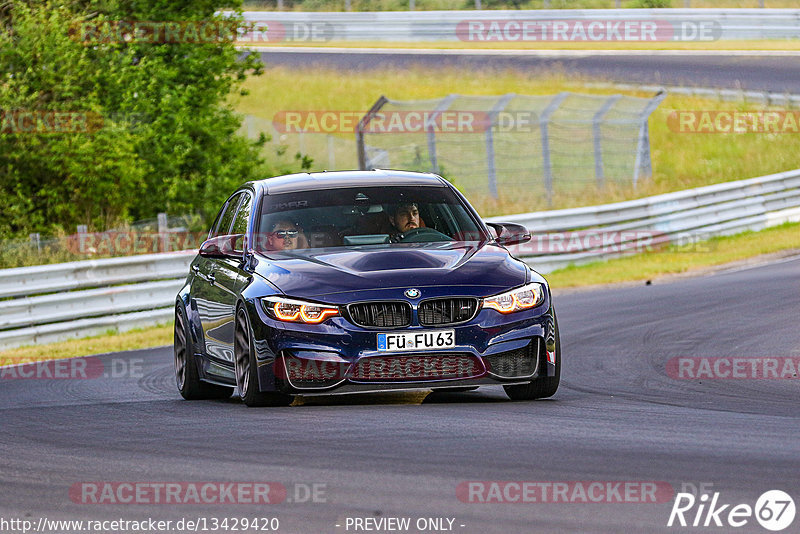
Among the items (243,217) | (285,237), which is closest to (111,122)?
(243,217)

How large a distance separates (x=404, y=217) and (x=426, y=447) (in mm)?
3146

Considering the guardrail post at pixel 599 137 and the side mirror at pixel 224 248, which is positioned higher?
the side mirror at pixel 224 248

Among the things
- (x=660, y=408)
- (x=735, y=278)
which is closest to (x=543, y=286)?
(x=660, y=408)

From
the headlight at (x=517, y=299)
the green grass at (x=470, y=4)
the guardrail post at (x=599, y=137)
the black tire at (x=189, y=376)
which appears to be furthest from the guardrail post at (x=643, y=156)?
the headlight at (x=517, y=299)

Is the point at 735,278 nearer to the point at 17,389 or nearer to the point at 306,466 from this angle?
the point at 17,389

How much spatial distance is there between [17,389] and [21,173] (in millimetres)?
13406

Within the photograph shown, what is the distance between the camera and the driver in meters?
9.72

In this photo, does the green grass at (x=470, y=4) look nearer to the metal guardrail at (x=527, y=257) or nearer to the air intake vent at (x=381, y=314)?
the metal guardrail at (x=527, y=257)

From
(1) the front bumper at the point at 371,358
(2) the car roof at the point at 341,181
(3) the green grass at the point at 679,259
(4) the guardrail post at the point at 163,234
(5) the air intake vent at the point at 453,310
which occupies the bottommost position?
(3) the green grass at the point at 679,259

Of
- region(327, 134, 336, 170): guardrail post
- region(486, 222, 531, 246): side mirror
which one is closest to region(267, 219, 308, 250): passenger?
region(486, 222, 531, 246): side mirror

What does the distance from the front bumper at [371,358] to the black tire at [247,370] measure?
9cm

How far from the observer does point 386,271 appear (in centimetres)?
860

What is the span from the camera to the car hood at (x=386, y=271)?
8.46m

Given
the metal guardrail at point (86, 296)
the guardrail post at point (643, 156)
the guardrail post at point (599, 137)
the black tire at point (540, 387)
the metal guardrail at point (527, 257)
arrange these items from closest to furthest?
the black tire at point (540, 387) < the metal guardrail at point (86, 296) < the metal guardrail at point (527, 257) < the guardrail post at point (599, 137) < the guardrail post at point (643, 156)
